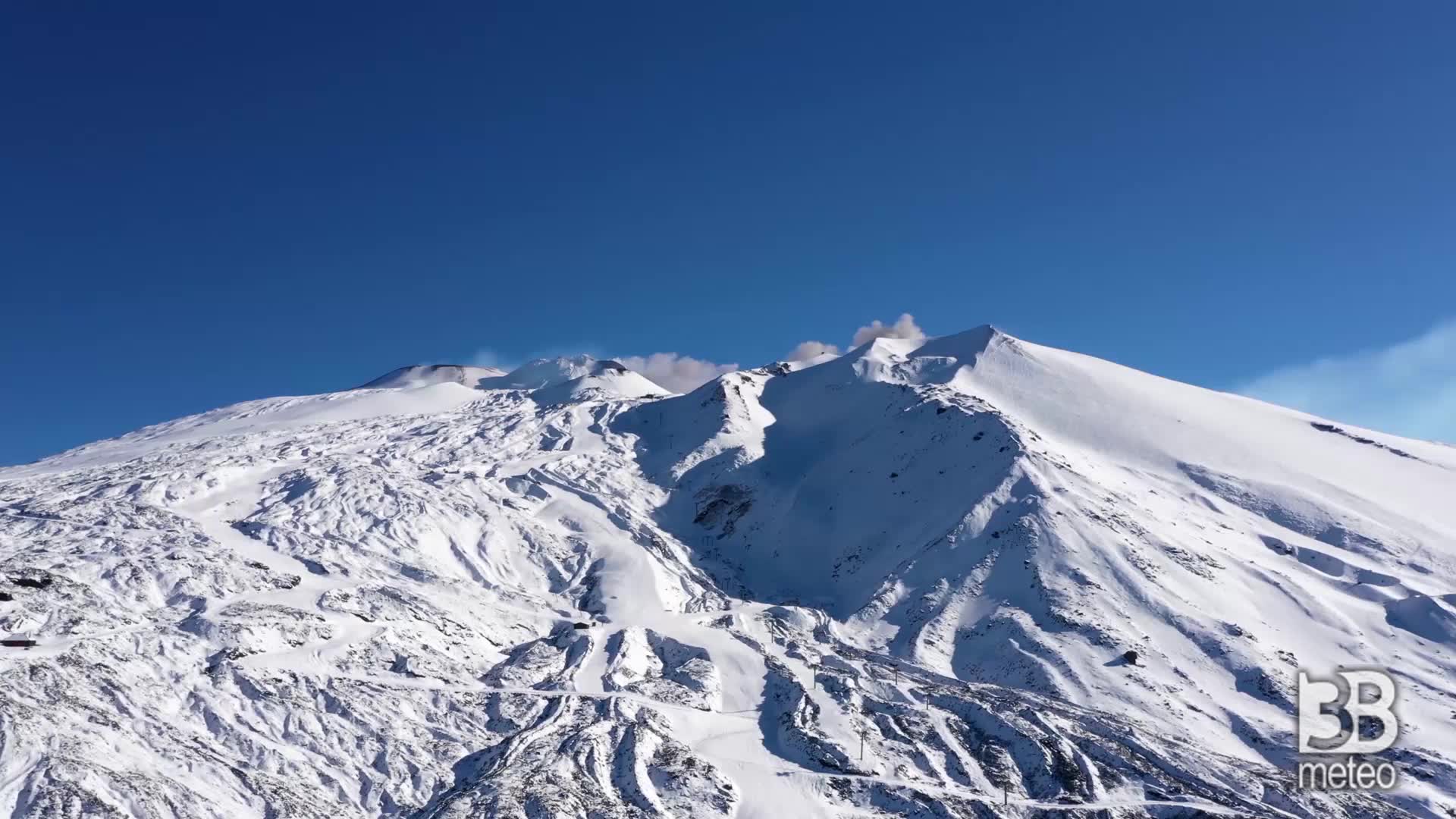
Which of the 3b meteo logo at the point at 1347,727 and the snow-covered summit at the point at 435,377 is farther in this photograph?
the snow-covered summit at the point at 435,377

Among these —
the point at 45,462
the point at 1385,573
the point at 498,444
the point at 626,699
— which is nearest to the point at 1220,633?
the point at 1385,573

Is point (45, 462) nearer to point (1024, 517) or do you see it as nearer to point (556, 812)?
point (556, 812)

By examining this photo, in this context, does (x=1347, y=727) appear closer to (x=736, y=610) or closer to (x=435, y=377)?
(x=736, y=610)

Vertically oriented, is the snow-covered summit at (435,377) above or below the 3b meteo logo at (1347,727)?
above

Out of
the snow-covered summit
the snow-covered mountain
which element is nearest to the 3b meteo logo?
the snow-covered mountain

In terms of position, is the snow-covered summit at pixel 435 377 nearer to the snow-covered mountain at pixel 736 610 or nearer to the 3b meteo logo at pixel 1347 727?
the snow-covered mountain at pixel 736 610

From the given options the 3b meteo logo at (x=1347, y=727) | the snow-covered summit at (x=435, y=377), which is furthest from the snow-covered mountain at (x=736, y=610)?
the snow-covered summit at (x=435, y=377)

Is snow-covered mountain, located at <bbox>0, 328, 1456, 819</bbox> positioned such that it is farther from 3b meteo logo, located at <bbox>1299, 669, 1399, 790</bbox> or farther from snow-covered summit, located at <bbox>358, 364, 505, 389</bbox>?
snow-covered summit, located at <bbox>358, 364, 505, 389</bbox>

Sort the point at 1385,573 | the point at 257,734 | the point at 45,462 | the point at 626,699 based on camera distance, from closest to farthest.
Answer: the point at 257,734, the point at 626,699, the point at 1385,573, the point at 45,462
